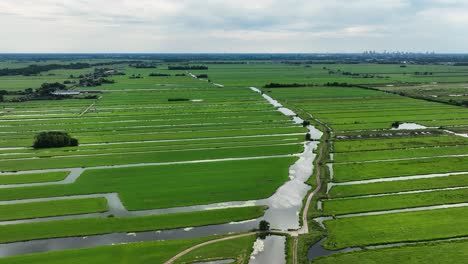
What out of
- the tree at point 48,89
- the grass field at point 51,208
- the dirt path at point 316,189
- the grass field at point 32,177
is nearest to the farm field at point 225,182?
the grass field at point 51,208

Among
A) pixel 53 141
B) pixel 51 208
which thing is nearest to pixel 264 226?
pixel 51 208

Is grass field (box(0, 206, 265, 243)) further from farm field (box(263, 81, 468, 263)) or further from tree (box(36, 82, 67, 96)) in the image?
tree (box(36, 82, 67, 96))

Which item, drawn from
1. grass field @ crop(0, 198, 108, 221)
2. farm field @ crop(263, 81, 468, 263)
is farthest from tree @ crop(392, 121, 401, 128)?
grass field @ crop(0, 198, 108, 221)

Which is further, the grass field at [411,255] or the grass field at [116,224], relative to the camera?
the grass field at [116,224]

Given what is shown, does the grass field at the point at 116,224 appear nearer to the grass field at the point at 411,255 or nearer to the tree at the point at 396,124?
the grass field at the point at 411,255

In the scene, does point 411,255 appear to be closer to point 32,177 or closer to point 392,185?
point 392,185
